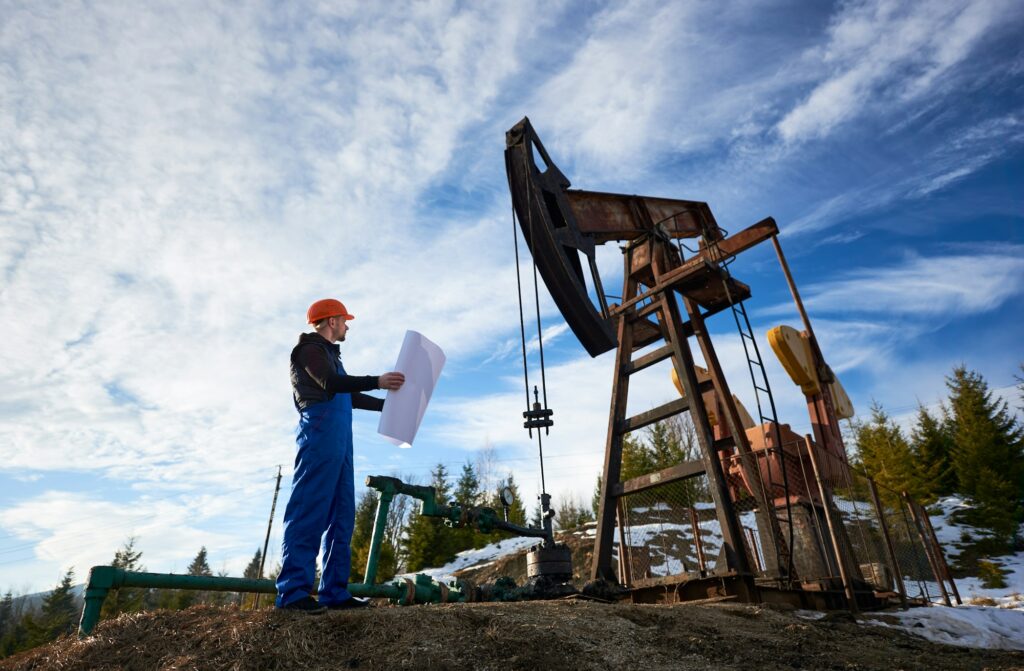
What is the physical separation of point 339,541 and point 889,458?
32878 millimetres

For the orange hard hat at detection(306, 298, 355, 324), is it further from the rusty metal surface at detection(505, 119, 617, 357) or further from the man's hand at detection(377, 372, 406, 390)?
the rusty metal surface at detection(505, 119, 617, 357)

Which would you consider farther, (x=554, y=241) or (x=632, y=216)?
(x=632, y=216)

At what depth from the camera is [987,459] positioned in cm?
2694

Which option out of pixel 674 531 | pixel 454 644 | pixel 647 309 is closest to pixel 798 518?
pixel 647 309

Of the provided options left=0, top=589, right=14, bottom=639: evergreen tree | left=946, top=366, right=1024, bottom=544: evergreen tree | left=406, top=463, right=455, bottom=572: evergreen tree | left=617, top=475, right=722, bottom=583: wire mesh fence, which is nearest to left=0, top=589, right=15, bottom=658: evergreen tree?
left=0, top=589, right=14, bottom=639: evergreen tree

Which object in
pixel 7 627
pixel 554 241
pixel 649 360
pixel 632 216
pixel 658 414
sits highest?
pixel 632 216

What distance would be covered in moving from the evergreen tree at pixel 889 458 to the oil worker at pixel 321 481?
28931mm

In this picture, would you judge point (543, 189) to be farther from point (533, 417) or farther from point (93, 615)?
point (93, 615)

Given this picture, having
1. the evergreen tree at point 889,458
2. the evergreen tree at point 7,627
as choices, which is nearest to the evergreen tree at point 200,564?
the evergreen tree at point 7,627

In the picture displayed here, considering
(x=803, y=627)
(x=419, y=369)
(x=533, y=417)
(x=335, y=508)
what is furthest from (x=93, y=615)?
(x=803, y=627)

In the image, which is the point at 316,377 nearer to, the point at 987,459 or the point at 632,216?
the point at 632,216

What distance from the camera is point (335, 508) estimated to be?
3.57 meters

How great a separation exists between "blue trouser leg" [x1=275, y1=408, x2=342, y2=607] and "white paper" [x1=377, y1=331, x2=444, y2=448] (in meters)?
0.34

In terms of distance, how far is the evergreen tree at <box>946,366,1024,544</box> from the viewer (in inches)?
973
